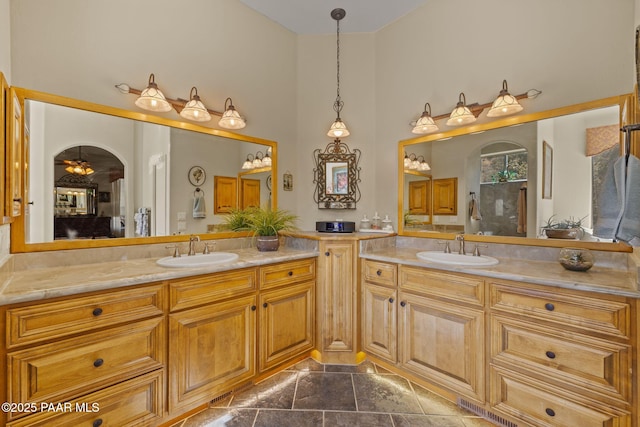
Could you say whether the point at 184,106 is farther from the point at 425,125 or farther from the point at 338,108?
the point at 425,125

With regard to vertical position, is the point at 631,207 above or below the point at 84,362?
above

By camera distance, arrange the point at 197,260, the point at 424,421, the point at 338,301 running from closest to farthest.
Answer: the point at 424,421 < the point at 197,260 < the point at 338,301

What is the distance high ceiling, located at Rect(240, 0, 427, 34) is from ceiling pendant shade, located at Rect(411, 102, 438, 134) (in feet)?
3.57

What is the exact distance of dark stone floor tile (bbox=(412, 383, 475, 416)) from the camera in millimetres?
1700

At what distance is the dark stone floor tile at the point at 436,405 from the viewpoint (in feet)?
5.58

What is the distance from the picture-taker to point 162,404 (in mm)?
1498

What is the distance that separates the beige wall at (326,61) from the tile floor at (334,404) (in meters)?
1.44

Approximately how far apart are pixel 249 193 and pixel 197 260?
789 mm

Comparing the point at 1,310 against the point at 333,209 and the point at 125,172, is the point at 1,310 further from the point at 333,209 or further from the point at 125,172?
the point at 333,209

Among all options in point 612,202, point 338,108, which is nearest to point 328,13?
point 338,108

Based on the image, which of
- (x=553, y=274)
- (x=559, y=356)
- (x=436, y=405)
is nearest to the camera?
(x=559, y=356)

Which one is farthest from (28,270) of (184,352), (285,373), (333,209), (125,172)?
(333,209)

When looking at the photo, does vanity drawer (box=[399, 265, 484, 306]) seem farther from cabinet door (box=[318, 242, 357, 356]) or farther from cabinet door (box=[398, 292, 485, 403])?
cabinet door (box=[318, 242, 357, 356])

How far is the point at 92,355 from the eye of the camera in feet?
4.24
